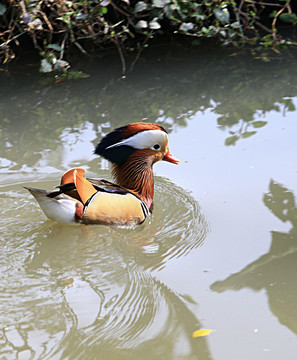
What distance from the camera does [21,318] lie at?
112 inches

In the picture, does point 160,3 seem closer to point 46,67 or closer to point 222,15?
point 222,15

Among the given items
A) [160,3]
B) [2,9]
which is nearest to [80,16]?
[2,9]

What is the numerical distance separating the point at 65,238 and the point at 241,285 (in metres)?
1.22

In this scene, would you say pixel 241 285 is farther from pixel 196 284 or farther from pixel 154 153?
pixel 154 153

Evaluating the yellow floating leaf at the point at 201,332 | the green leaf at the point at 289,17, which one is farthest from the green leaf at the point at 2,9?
the yellow floating leaf at the point at 201,332

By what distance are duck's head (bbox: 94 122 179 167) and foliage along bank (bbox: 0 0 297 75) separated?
8.24 ft

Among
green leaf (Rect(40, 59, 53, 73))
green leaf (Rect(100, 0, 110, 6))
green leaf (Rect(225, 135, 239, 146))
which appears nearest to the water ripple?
green leaf (Rect(225, 135, 239, 146))

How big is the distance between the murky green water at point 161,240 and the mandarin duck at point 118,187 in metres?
0.11

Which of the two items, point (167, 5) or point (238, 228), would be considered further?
point (167, 5)

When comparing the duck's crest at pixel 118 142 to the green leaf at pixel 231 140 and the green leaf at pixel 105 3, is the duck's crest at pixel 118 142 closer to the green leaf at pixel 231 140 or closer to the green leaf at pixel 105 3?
the green leaf at pixel 231 140

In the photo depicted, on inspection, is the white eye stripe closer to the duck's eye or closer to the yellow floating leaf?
the duck's eye

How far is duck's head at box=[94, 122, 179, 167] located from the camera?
383cm

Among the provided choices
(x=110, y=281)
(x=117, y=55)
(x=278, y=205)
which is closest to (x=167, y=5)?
(x=117, y=55)

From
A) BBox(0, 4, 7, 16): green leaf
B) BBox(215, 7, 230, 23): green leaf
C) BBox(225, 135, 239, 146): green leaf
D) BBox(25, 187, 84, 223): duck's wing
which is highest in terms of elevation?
BBox(0, 4, 7, 16): green leaf
